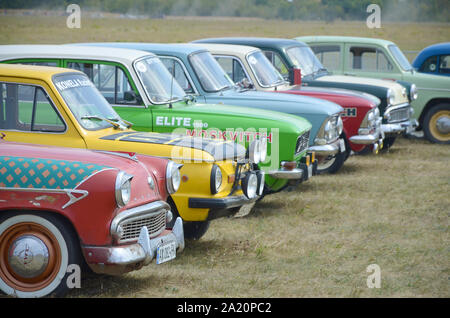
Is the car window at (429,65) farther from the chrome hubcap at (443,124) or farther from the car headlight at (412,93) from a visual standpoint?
the car headlight at (412,93)

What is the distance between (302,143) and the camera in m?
8.62

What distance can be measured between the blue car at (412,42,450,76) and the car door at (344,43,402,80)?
1.33m

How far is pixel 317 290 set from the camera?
19.1ft

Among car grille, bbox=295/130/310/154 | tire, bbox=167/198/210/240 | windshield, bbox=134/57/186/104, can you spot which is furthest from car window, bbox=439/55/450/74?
tire, bbox=167/198/210/240

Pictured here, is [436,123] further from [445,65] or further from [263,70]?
[263,70]

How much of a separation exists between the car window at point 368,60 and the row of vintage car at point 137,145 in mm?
3533

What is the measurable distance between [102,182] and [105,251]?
1.54 ft

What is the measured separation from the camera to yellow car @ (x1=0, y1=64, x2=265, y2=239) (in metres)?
6.18

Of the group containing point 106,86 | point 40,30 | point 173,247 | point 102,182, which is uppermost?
point 40,30

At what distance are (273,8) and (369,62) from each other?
51.9m

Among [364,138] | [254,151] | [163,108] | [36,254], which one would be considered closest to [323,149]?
[364,138]

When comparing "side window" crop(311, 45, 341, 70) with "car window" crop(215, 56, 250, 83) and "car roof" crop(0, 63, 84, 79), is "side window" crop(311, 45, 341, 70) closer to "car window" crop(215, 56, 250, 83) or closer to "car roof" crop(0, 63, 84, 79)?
"car window" crop(215, 56, 250, 83)

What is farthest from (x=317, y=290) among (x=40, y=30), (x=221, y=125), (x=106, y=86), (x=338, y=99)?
(x=40, y=30)

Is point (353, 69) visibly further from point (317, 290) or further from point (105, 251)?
point (105, 251)
